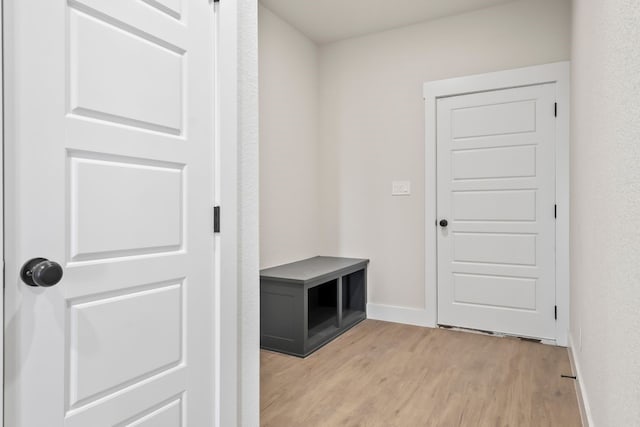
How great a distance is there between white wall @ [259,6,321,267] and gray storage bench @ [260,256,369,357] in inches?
10.9

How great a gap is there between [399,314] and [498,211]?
1276 millimetres

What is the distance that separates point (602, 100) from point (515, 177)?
1.99m

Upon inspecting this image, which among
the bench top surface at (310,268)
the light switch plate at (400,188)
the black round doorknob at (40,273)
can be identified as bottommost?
the bench top surface at (310,268)

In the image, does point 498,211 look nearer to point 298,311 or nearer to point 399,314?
point 399,314

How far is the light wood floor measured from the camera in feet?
6.77

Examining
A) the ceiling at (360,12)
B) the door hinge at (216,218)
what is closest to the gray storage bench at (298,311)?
the door hinge at (216,218)

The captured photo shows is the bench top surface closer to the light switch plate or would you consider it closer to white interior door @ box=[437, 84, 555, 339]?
the light switch plate

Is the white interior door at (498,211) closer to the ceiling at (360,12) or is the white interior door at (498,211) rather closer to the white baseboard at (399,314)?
the white baseboard at (399,314)

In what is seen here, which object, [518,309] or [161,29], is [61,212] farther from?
[518,309]

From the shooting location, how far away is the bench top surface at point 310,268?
305 cm

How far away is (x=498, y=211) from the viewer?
336 cm

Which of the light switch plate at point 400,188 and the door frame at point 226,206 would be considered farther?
the light switch plate at point 400,188

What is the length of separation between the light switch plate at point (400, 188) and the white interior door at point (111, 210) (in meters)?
2.57

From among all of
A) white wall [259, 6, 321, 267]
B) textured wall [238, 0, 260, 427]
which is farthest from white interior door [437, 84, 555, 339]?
textured wall [238, 0, 260, 427]
